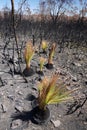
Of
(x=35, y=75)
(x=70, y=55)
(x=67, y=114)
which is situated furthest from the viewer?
(x=70, y=55)

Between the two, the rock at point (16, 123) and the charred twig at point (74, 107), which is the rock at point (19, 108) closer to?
the rock at point (16, 123)

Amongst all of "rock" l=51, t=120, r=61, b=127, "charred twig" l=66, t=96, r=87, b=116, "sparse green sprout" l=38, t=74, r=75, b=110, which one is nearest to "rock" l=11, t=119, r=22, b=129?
"sparse green sprout" l=38, t=74, r=75, b=110

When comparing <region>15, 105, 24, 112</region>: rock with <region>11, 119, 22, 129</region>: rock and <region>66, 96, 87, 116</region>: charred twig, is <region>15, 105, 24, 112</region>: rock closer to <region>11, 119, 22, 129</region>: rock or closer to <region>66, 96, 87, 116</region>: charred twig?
<region>11, 119, 22, 129</region>: rock

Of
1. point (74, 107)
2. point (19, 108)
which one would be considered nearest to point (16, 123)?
point (19, 108)

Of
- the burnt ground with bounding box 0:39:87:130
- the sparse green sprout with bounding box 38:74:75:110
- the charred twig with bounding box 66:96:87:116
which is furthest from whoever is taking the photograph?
the charred twig with bounding box 66:96:87:116

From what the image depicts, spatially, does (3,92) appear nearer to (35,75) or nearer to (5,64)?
(35,75)

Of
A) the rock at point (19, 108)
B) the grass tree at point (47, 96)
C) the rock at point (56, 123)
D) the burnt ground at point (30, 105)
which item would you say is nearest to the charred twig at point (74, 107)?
the burnt ground at point (30, 105)

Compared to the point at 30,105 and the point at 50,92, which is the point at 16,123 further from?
the point at 50,92

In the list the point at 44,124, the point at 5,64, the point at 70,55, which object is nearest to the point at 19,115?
the point at 44,124

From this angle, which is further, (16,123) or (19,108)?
Answer: (19,108)
